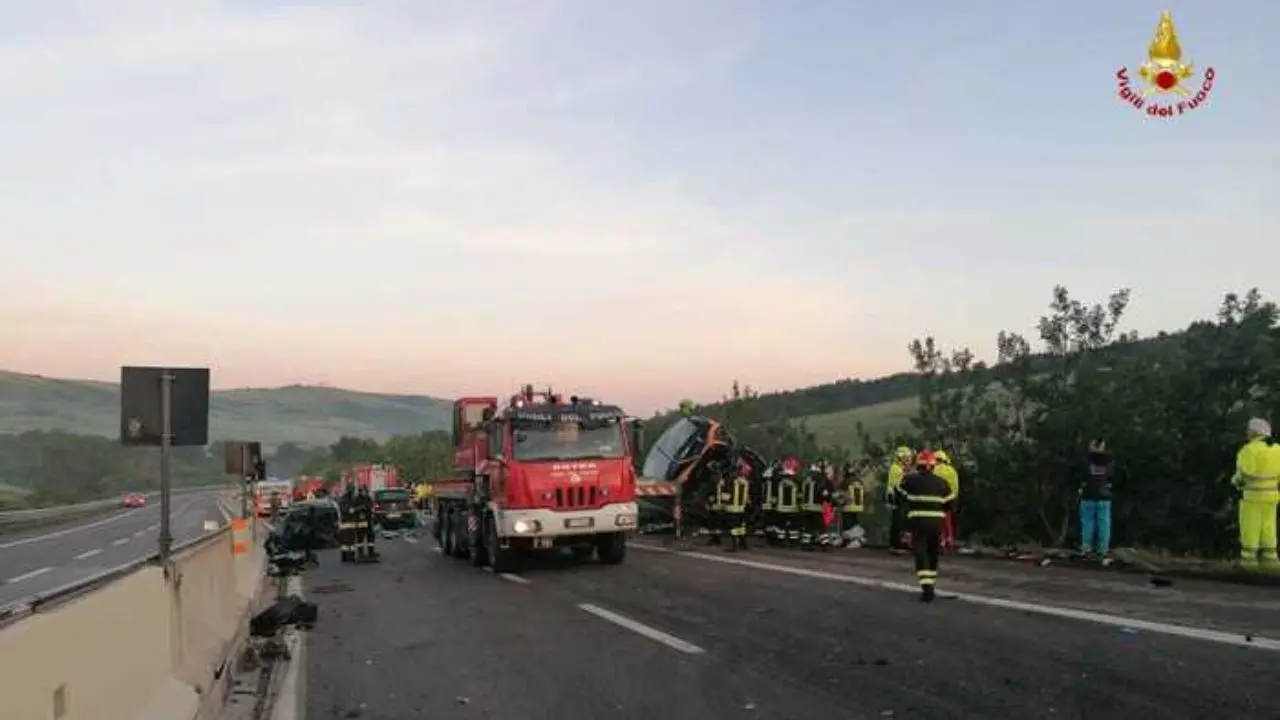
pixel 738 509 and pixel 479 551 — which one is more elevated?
pixel 738 509

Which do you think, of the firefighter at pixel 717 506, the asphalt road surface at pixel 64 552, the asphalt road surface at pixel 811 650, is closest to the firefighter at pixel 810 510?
the firefighter at pixel 717 506

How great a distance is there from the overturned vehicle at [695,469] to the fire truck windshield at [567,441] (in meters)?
5.09

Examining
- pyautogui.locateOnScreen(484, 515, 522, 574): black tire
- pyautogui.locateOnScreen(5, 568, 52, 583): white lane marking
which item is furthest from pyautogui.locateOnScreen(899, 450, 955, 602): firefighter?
pyautogui.locateOnScreen(5, 568, 52, 583): white lane marking

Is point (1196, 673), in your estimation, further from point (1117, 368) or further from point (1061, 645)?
point (1117, 368)

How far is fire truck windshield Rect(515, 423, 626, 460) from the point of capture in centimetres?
1762

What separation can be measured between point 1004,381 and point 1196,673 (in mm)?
13944

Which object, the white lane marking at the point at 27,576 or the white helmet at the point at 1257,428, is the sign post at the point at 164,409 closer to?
the white helmet at the point at 1257,428

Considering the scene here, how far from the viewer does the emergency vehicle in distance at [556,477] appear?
17.4 meters

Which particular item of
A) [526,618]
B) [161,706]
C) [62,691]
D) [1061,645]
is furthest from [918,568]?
[62,691]

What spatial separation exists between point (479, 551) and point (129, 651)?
14275mm

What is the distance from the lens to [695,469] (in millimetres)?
23828

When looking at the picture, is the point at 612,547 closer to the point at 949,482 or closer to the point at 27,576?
the point at 949,482

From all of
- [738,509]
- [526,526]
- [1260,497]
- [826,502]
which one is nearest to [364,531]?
[526,526]

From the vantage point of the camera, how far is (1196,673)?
7.23 metres
